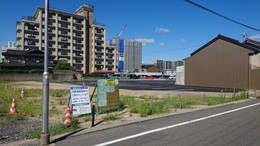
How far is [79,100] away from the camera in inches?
364

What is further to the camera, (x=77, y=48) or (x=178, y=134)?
(x=77, y=48)

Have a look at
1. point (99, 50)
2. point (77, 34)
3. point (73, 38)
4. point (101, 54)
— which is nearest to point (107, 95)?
point (73, 38)

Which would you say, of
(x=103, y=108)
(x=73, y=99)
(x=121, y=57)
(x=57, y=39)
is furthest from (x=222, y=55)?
(x=121, y=57)

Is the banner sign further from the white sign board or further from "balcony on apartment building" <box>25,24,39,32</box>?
"balcony on apartment building" <box>25,24,39,32</box>

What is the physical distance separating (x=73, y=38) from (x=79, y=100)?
269 feet

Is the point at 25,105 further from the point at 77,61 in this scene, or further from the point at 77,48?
the point at 77,48

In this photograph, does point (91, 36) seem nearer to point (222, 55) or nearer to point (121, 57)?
point (121, 57)

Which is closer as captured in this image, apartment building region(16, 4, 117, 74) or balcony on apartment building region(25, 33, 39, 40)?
balcony on apartment building region(25, 33, 39, 40)

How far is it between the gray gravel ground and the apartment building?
69.6 meters

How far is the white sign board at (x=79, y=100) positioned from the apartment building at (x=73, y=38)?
228 feet

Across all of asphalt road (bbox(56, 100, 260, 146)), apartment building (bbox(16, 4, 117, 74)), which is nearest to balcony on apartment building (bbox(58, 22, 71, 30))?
apartment building (bbox(16, 4, 117, 74))

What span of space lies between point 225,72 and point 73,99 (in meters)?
31.9

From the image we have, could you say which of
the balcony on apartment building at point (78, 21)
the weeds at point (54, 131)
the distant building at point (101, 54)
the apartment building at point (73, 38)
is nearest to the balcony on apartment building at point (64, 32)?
the apartment building at point (73, 38)

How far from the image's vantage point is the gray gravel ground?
21.7 ft
